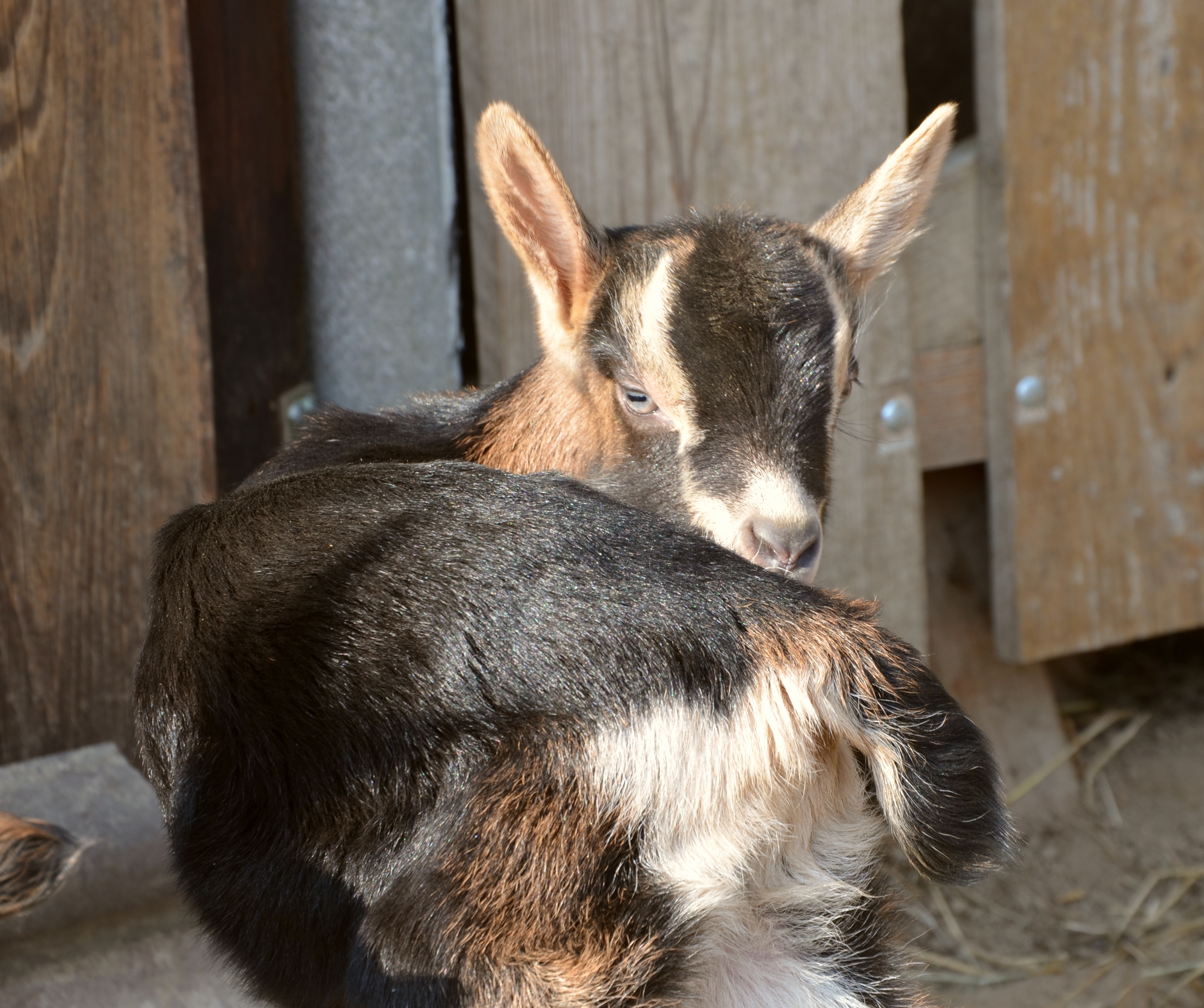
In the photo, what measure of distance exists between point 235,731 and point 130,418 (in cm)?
178

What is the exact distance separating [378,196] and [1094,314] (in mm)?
2346

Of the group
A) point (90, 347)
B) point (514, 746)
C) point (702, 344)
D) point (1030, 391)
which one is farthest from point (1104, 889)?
point (90, 347)

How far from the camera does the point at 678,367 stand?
231 centimetres

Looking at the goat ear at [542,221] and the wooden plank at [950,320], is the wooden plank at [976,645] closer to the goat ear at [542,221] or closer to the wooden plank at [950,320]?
the wooden plank at [950,320]

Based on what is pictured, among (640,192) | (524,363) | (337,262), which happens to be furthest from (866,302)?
(337,262)

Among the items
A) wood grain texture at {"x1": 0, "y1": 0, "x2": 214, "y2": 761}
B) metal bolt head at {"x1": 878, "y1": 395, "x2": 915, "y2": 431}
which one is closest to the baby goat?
wood grain texture at {"x1": 0, "y1": 0, "x2": 214, "y2": 761}

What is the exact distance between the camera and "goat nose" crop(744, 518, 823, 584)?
6.71 ft

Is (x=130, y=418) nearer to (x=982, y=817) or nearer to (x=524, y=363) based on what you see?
(x=524, y=363)

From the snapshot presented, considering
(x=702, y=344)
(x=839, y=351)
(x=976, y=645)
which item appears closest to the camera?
→ (x=702, y=344)

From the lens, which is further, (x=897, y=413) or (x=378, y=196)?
(x=897, y=413)

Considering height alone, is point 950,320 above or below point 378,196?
below

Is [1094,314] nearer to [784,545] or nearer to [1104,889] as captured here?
[1104,889]

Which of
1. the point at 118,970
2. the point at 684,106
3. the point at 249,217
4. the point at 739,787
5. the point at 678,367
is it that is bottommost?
the point at 118,970

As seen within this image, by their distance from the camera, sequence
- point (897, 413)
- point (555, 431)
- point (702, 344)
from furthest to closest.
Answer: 1. point (897, 413)
2. point (555, 431)
3. point (702, 344)
